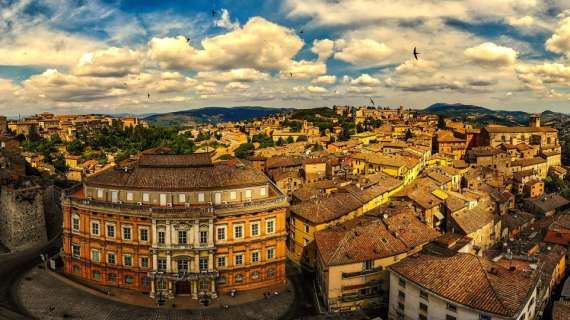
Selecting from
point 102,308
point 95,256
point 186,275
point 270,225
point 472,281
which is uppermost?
point 270,225

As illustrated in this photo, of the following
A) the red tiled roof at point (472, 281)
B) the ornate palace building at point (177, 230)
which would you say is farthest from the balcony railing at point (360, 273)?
the ornate palace building at point (177, 230)

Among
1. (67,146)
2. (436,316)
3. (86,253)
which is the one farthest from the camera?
(67,146)

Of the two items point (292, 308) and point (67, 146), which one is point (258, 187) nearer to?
point (292, 308)

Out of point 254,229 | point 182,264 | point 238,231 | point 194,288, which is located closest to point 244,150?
point 254,229

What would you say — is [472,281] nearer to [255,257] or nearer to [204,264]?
[255,257]

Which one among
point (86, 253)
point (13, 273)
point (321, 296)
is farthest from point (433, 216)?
point (13, 273)

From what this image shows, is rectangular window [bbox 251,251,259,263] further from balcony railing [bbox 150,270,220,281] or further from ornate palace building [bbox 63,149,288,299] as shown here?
balcony railing [bbox 150,270,220,281]

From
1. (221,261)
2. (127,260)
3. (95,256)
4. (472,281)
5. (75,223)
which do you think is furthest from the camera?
(75,223)
